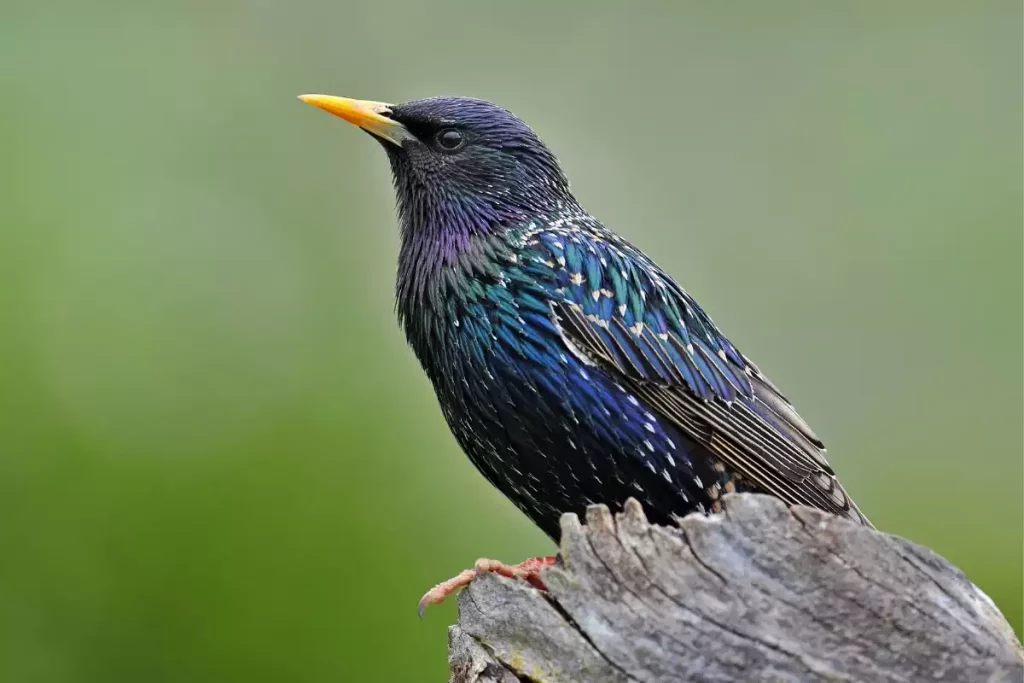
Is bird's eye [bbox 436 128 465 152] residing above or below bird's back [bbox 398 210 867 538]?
above

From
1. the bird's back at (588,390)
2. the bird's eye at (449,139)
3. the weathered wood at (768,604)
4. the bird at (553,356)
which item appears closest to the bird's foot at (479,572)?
the bird at (553,356)

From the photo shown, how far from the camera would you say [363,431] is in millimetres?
4766

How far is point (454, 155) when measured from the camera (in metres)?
3.32

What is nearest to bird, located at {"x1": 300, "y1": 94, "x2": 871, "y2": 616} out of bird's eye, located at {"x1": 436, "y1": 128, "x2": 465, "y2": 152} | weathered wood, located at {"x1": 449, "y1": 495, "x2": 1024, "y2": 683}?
bird's eye, located at {"x1": 436, "y1": 128, "x2": 465, "y2": 152}

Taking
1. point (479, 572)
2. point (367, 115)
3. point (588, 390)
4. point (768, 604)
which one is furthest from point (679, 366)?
point (367, 115)

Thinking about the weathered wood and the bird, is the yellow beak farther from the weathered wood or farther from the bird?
the weathered wood

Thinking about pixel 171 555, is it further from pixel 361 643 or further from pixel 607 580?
pixel 607 580

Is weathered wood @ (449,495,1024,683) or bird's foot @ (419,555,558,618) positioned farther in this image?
bird's foot @ (419,555,558,618)

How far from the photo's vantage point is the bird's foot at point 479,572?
2.67 meters

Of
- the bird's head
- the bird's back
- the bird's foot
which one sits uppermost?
the bird's head

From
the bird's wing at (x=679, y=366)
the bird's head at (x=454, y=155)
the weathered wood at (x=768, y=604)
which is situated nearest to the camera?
the weathered wood at (x=768, y=604)

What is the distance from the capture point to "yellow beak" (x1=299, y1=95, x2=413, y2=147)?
10.9 ft

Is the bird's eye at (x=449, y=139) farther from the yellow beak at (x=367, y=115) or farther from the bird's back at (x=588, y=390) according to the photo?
the bird's back at (x=588, y=390)

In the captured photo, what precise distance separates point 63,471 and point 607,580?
312 centimetres
